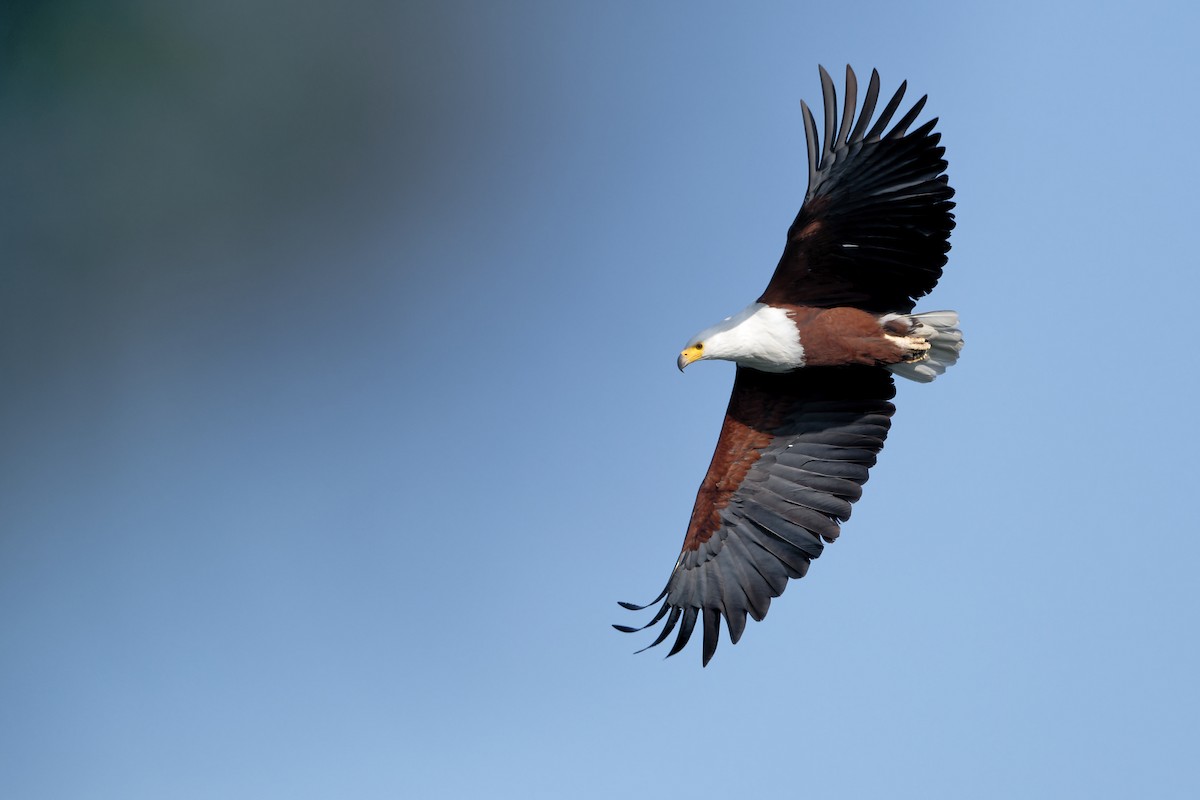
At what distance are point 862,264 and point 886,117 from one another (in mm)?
1084

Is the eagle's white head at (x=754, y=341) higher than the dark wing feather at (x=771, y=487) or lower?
higher

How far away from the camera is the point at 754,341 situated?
11195 millimetres

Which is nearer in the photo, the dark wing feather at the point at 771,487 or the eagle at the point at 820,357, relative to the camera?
the eagle at the point at 820,357

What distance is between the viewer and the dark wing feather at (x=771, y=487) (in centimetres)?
1168

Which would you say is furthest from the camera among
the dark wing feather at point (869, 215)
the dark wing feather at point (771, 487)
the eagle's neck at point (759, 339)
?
the dark wing feather at point (771, 487)

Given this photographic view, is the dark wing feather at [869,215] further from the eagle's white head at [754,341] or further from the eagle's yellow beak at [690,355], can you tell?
the eagle's yellow beak at [690,355]

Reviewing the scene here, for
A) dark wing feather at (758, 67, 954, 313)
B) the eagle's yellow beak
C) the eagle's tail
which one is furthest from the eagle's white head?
the eagle's tail

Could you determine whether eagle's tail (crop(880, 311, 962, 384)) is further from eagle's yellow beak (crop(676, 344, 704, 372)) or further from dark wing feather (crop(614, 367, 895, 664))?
eagle's yellow beak (crop(676, 344, 704, 372))

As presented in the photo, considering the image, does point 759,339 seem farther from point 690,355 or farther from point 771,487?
point 771,487

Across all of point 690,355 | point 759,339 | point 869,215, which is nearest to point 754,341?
point 759,339

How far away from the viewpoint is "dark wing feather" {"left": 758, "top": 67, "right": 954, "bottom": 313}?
1066 centimetres

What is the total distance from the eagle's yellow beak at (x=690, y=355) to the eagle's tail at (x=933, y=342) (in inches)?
54.5

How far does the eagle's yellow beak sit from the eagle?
13 mm

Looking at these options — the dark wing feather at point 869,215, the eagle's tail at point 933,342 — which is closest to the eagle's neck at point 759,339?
the dark wing feather at point 869,215
